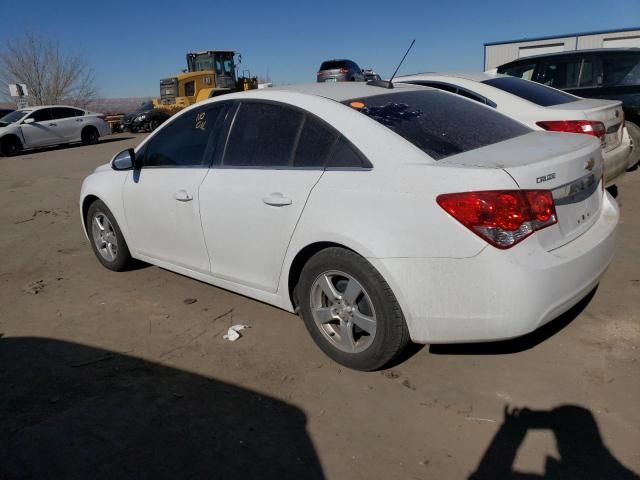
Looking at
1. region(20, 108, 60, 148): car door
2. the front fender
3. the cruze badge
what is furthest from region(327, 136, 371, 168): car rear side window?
region(20, 108, 60, 148): car door

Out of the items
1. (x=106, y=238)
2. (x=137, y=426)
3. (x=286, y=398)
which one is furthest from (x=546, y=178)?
(x=106, y=238)

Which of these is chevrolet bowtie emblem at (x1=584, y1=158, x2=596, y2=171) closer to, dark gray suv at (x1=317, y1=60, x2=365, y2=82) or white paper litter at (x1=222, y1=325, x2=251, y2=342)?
white paper litter at (x1=222, y1=325, x2=251, y2=342)

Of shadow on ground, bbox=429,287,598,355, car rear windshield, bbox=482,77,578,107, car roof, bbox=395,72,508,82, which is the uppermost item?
car roof, bbox=395,72,508,82

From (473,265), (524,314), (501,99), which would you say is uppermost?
(501,99)

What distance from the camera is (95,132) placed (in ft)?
66.8

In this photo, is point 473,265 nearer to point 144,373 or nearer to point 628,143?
point 144,373

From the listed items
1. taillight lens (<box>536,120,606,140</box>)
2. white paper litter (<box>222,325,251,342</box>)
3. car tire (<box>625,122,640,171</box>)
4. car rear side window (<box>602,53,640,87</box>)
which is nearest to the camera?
white paper litter (<box>222,325,251,342</box>)

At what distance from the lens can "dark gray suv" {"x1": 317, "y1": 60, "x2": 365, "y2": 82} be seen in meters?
24.7

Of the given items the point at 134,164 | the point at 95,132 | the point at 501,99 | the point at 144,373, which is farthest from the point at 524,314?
the point at 95,132

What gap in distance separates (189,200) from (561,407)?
8.67 feet

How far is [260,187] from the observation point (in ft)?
10.8

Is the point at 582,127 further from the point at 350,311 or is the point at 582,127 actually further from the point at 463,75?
the point at 350,311

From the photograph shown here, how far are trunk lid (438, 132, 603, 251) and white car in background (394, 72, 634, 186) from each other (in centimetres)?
210

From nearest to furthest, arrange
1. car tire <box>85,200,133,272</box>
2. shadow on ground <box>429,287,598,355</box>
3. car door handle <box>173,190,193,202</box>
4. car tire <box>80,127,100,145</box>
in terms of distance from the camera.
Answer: shadow on ground <box>429,287,598,355</box> < car door handle <box>173,190,193,202</box> < car tire <box>85,200,133,272</box> < car tire <box>80,127,100,145</box>
